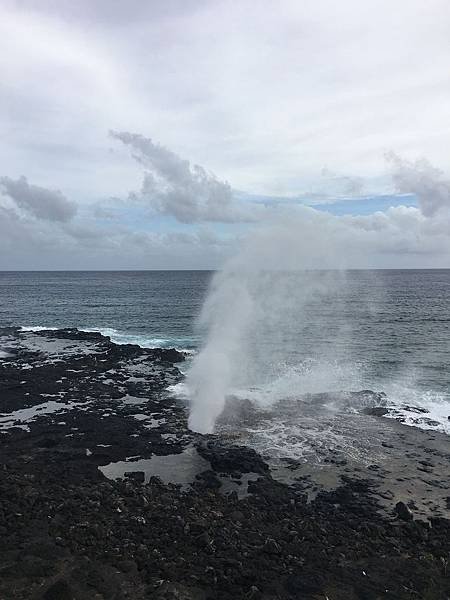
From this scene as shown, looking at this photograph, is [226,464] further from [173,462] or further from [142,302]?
[142,302]

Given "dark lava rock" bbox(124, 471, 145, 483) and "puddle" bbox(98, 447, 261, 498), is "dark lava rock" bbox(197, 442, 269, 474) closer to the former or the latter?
"puddle" bbox(98, 447, 261, 498)

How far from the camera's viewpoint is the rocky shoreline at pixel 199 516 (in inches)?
590

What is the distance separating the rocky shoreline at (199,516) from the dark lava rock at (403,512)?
4cm

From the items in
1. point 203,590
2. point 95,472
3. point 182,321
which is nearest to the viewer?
point 203,590

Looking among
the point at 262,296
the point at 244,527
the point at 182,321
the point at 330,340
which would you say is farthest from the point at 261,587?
the point at 182,321

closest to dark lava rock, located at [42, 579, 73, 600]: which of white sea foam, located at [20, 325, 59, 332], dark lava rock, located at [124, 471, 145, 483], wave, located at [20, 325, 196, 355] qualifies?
dark lava rock, located at [124, 471, 145, 483]

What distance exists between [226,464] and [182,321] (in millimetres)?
56538

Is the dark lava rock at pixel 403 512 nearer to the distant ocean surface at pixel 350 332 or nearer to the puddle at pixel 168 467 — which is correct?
the puddle at pixel 168 467

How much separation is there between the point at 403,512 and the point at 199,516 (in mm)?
8735

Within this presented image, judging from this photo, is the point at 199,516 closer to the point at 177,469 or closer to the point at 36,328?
the point at 177,469

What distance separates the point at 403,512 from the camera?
19.7 meters

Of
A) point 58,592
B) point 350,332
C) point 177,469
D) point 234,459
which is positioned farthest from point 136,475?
point 350,332

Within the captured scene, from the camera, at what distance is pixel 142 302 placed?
11406 cm

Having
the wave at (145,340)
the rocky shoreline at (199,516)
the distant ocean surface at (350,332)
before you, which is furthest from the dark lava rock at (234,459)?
the wave at (145,340)
